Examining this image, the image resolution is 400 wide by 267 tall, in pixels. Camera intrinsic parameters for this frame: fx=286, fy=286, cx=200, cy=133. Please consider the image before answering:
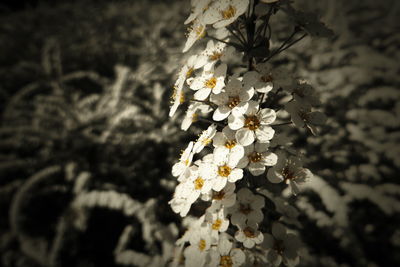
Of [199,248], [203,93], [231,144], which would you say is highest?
[203,93]

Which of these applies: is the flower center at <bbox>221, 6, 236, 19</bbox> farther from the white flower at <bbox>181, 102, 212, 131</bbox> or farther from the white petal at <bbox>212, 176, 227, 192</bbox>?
the white petal at <bbox>212, 176, 227, 192</bbox>

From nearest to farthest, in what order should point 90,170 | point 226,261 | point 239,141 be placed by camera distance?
point 239,141 → point 226,261 → point 90,170

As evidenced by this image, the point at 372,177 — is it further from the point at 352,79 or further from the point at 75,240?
the point at 75,240

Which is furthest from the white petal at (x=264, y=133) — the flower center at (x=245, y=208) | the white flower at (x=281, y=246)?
the white flower at (x=281, y=246)

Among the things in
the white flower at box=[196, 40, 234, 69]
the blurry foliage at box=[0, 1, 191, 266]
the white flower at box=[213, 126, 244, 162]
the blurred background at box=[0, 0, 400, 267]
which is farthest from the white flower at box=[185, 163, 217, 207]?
the blurry foliage at box=[0, 1, 191, 266]

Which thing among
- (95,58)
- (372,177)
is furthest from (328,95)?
(95,58)

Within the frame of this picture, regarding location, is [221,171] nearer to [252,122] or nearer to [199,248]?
[252,122]

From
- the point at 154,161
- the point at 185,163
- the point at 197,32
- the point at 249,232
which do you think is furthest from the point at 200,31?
the point at 154,161
